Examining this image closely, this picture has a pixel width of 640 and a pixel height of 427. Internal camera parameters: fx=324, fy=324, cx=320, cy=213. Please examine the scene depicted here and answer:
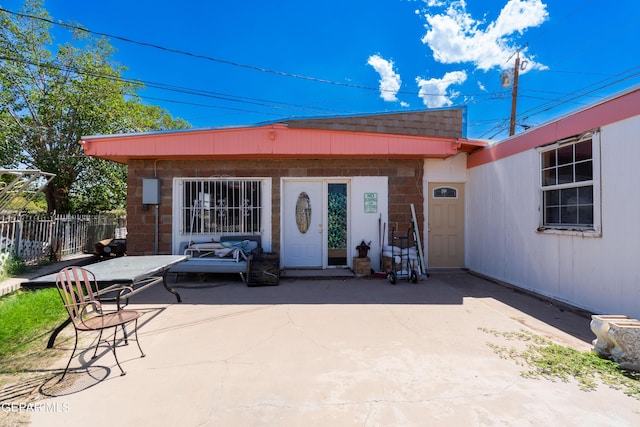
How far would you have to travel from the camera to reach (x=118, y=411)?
7.86ft

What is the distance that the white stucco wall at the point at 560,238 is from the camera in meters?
4.16

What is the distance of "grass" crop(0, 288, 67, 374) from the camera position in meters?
3.24

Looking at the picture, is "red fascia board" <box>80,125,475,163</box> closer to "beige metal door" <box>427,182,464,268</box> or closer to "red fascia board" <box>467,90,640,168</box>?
"red fascia board" <box>467,90,640,168</box>

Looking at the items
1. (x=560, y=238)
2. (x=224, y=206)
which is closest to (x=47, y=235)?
(x=224, y=206)

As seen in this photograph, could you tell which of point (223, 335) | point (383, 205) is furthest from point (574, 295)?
point (223, 335)

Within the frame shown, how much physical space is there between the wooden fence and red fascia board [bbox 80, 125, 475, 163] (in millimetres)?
2814

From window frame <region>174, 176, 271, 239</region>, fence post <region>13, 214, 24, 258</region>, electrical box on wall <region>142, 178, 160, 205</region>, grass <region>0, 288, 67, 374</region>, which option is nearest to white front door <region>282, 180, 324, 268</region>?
window frame <region>174, 176, 271, 239</region>

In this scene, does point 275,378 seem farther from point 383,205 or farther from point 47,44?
point 47,44

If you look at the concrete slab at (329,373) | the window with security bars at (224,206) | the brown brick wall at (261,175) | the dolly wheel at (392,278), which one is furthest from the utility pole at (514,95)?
the window with security bars at (224,206)

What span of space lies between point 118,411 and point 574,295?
19.7ft

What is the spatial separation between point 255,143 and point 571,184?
5743mm

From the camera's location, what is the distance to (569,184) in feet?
16.9

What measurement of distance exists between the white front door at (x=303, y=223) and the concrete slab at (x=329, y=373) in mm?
2595

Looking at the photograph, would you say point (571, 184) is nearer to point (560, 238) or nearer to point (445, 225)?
point (560, 238)
